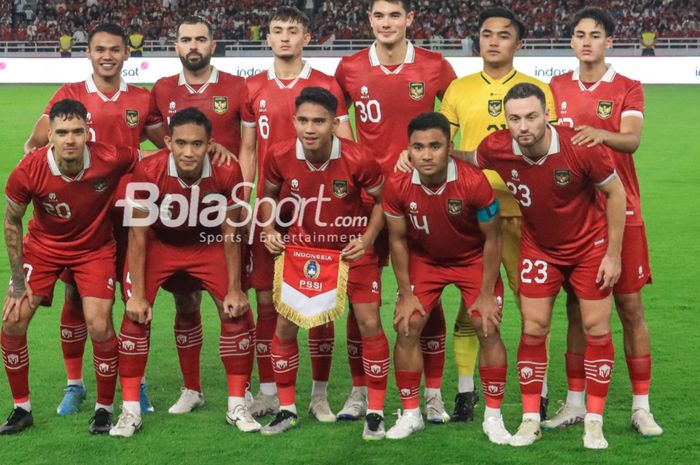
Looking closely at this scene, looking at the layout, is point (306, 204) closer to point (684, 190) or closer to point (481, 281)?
point (481, 281)

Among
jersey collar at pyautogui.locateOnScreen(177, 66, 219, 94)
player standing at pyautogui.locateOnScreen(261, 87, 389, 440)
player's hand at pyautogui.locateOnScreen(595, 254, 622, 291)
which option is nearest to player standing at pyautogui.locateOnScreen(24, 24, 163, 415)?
jersey collar at pyautogui.locateOnScreen(177, 66, 219, 94)

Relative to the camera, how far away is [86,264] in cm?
614

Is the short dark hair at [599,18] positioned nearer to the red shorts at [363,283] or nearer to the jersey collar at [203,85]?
the red shorts at [363,283]

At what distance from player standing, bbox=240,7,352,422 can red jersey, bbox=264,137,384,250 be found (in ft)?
1.27

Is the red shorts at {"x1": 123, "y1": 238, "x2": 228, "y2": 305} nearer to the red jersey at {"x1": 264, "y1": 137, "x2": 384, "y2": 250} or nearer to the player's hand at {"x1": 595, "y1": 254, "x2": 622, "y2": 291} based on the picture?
the red jersey at {"x1": 264, "y1": 137, "x2": 384, "y2": 250}

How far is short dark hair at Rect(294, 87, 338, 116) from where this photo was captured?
591 centimetres

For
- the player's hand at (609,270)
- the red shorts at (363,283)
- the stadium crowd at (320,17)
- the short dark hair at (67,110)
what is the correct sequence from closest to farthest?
the player's hand at (609,270), the short dark hair at (67,110), the red shorts at (363,283), the stadium crowd at (320,17)

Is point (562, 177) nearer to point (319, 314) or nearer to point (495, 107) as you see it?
point (495, 107)

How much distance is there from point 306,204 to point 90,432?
1.80 meters

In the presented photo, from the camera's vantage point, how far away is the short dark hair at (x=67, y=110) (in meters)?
5.86

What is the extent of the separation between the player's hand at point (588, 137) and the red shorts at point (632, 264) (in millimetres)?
631

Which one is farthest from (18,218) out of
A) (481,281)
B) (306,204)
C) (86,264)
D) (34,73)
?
(34,73)

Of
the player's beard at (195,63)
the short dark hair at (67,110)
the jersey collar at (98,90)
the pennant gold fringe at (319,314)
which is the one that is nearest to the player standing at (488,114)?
the pennant gold fringe at (319,314)

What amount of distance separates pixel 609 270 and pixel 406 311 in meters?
1.14
